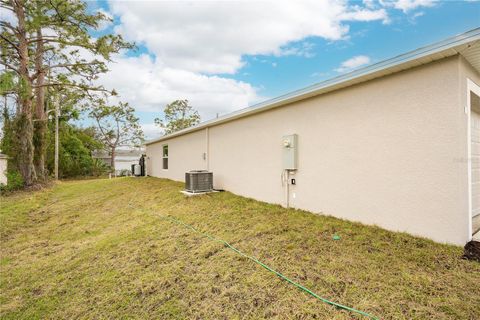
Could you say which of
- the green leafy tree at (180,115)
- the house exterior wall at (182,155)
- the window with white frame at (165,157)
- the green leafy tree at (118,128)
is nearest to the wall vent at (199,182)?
the house exterior wall at (182,155)

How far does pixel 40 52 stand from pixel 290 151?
1437 cm

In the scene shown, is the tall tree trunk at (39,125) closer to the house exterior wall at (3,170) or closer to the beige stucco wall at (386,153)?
the house exterior wall at (3,170)

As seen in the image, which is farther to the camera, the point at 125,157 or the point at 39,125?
the point at 125,157

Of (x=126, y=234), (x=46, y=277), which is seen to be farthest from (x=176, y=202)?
(x=46, y=277)

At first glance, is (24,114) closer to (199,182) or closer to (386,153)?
(199,182)

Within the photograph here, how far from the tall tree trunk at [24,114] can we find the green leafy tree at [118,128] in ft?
37.4

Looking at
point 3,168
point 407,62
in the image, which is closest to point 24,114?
point 3,168

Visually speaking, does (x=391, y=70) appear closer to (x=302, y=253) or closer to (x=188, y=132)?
(x=302, y=253)

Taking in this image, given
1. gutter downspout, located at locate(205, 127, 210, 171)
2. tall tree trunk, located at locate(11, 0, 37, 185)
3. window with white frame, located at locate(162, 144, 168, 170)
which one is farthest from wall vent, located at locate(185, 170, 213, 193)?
tall tree trunk, located at locate(11, 0, 37, 185)

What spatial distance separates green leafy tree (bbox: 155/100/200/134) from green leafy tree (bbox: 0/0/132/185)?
936cm

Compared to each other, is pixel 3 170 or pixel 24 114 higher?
pixel 24 114

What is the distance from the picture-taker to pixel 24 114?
34.0 feet

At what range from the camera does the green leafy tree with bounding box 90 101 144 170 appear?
22.2 metres

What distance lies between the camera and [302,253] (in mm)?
3020
